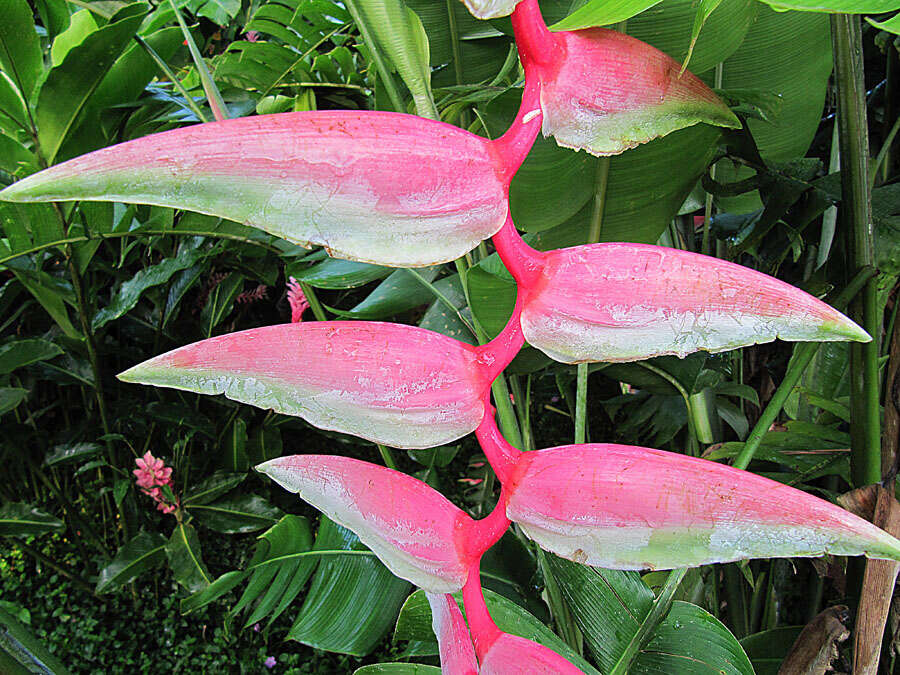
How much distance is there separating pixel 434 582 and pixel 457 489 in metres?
1.52

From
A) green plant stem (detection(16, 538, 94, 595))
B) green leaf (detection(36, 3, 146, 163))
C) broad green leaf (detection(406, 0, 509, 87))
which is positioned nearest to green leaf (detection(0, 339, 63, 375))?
green leaf (detection(36, 3, 146, 163))

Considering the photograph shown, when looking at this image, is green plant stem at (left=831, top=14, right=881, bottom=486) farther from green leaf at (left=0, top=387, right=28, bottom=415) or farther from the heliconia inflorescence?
green leaf at (left=0, top=387, right=28, bottom=415)

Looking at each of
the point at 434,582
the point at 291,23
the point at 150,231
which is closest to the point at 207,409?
the point at 150,231

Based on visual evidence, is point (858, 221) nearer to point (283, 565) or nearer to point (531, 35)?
point (531, 35)

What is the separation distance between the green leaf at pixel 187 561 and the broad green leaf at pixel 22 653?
829 mm

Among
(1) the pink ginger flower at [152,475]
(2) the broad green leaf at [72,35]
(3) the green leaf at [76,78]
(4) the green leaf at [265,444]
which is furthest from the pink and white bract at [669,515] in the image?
(4) the green leaf at [265,444]

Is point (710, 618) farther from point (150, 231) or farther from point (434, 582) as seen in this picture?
point (150, 231)

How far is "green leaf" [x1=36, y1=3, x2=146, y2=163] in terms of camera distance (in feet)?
1.99

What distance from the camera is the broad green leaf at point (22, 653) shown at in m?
0.36

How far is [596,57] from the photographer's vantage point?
6.5 inches

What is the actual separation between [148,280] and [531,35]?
1.13 metres

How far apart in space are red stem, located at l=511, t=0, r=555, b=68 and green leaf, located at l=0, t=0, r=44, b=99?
748 mm

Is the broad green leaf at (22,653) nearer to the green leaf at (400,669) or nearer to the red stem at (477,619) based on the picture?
the green leaf at (400,669)

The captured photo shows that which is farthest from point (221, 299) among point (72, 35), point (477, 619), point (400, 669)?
point (477, 619)
